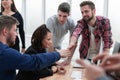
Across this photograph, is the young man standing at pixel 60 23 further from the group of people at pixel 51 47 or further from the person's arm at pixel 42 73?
the person's arm at pixel 42 73

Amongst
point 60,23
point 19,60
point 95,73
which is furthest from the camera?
point 60,23

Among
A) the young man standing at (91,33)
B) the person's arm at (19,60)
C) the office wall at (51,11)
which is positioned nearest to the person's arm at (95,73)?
the person's arm at (19,60)

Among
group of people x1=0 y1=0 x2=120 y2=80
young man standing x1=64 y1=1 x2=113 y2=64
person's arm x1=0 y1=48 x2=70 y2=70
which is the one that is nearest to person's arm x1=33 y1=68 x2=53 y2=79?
group of people x1=0 y1=0 x2=120 y2=80

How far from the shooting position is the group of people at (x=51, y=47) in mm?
558

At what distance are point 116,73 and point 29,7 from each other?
455 cm

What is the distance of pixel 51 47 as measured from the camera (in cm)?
274

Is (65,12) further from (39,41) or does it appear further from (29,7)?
(29,7)

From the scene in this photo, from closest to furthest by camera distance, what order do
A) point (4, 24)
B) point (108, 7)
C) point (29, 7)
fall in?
point (4, 24)
point (108, 7)
point (29, 7)

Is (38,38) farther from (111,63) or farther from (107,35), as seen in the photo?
(111,63)

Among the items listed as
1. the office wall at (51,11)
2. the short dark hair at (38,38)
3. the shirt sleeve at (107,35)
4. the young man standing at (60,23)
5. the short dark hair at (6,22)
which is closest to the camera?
the short dark hair at (6,22)

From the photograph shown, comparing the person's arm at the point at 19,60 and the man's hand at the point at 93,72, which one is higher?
the man's hand at the point at 93,72

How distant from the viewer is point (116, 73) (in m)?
0.55

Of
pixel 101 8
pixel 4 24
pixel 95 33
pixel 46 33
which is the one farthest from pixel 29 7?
pixel 4 24

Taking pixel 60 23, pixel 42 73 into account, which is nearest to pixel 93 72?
pixel 42 73
